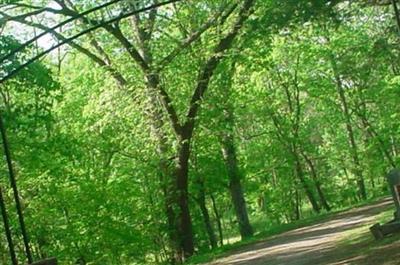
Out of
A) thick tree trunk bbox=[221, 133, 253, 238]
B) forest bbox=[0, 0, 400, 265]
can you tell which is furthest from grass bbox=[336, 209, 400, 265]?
thick tree trunk bbox=[221, 133, 253, 238]

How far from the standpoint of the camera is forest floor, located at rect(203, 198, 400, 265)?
10117 mm

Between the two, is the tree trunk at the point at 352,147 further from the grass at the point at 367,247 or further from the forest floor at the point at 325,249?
the grass at the point at 367,247

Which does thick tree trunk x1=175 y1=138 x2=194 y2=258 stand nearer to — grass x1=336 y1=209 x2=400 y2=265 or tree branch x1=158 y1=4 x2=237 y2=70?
tree branch x1=158 y1=4 x2=237 y2=70

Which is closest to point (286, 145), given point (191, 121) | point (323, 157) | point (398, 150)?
point (323, 157)

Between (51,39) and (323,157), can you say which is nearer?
(51,39)

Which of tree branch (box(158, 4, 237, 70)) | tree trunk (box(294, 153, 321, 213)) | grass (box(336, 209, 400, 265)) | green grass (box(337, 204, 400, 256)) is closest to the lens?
grass (box(336, 209, 400, 265))

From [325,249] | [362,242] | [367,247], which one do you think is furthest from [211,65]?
[367,247]

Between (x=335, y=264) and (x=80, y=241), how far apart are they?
1303cm

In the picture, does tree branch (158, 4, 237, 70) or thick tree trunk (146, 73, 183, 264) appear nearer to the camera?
tree branch (158, 4, 237, 70)

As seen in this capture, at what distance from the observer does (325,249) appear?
517 inches

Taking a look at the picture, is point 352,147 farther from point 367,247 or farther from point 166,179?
point 367,247

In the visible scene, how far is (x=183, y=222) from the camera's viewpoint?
19328mm

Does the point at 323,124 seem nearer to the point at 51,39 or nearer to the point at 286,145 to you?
the point at 286,145

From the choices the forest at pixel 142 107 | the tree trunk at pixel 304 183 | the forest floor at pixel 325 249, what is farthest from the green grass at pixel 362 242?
the tree trunk at pixel 304 183
